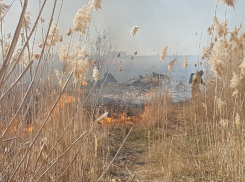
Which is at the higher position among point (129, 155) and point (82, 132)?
point (82, 132)

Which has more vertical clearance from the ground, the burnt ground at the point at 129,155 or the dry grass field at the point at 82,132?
the dry grass field at the point at 82,132

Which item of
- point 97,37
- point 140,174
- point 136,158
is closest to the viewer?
point 140,174

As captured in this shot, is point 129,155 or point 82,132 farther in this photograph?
point 129,155

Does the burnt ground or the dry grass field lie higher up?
the dry grass field

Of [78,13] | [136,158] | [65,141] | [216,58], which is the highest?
[78,13]

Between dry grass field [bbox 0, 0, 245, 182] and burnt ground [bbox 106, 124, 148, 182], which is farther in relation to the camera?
burnt ground [bbox 106, 124, 148, 182]

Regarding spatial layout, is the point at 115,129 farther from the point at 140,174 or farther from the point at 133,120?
the point at 140,174

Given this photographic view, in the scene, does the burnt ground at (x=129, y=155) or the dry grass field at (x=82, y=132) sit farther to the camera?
the burnt ground at (x=129, y=155)

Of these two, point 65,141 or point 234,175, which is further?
point 234,175

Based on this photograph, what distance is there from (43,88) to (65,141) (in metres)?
0.36

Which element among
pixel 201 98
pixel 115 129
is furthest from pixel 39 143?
pixel 201 98

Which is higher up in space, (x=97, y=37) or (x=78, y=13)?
(x=97, y=37)

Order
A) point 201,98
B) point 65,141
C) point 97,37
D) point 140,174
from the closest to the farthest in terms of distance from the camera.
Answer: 1. point 65,141
2. point 140,174
3. point 201,98
4. point 97,37

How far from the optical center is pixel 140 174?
7.52 ft
